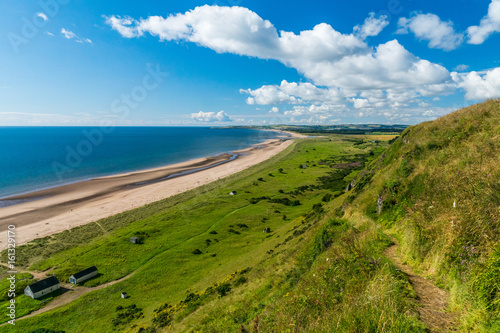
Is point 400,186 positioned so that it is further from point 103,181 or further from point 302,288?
point 103,181

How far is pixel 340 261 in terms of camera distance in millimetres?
10086

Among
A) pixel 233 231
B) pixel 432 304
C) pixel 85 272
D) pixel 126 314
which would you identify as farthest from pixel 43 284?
pixel 432 304

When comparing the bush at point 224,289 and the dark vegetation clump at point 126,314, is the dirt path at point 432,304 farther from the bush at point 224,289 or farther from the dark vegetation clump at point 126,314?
the dark vegetation clump at point 126,314

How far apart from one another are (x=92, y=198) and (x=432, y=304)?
8859 cm

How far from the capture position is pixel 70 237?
4678cm

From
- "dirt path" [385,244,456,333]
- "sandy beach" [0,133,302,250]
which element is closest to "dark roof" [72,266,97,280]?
"sandy beach" [0,133,302,250]

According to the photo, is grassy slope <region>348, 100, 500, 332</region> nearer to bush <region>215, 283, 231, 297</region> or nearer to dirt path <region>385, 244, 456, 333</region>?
dirt path <region>385, 244, 456, 333</region>

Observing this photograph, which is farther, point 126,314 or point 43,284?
point 43,284

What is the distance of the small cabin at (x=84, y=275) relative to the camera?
3284 cm

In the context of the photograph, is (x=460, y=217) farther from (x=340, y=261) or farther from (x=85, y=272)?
(x=85, y=272)

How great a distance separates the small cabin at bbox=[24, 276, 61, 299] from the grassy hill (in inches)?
50.3

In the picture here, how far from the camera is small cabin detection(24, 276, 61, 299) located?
29844mm

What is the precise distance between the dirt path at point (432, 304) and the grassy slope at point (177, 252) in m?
7.04

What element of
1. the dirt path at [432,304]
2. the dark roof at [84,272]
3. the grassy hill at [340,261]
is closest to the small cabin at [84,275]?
the dark roof at [84,272]
